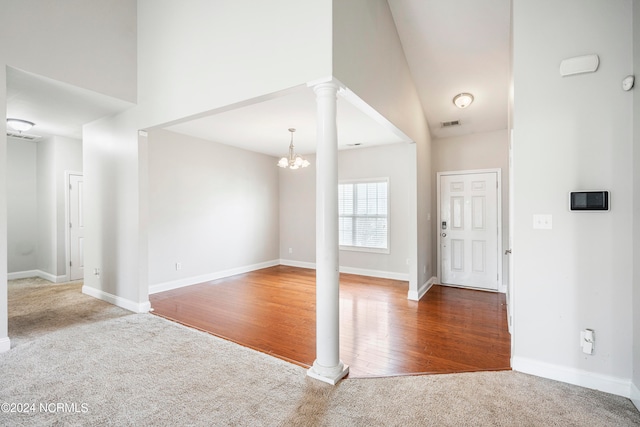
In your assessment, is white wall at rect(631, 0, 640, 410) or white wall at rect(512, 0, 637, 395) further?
white wall at rect(512, 0, 637, 395)

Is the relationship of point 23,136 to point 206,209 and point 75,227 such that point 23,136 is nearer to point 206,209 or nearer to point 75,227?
point 75,227

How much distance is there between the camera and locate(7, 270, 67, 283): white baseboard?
565cm

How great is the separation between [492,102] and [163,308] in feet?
17.8

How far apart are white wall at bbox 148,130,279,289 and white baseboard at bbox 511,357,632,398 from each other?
4.96m

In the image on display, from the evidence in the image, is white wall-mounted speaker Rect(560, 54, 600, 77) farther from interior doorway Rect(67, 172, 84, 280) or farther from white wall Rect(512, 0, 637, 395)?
interior doorway Rect(67, 172, 84, 280)

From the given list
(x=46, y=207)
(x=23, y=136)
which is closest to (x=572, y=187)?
(x=46, y=207)

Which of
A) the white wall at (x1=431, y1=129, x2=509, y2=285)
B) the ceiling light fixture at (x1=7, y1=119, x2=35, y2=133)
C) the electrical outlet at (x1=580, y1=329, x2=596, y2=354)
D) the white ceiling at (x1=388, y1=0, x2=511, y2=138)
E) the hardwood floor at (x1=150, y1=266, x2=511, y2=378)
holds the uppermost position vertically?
the white ceiling at (x1=388, y1=0, x2=511, y2=138)

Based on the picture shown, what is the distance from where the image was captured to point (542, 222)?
2.41 meters

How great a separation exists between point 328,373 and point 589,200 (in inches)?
91.5

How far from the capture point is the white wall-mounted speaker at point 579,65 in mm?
2221

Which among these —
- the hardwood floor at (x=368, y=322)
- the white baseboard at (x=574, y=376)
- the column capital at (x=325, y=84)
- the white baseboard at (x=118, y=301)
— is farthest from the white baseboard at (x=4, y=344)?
the white baseboard at (x=574, y=376)

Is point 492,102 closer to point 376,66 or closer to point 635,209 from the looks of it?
point 376,66

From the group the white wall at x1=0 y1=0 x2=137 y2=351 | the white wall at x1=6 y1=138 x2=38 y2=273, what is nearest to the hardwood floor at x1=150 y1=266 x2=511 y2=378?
the white wall at x1=0 y1=0 x2=137 y2=351

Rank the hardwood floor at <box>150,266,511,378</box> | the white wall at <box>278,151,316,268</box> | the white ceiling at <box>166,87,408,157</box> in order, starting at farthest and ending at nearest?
the white wall at <box>278,151,316,268</box> → the white ceiling at <box>166,87,408,157</box> → the hardwood floor at <box>150,266,511,378</box>
